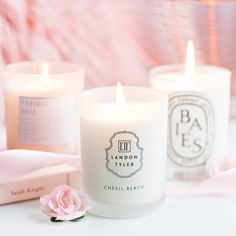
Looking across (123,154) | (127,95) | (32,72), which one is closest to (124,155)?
(123,154)

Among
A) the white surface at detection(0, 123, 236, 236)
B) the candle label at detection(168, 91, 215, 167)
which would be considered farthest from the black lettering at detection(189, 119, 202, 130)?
the white surface at detection(0, 123, 236, 236)

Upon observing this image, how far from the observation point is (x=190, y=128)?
830 mm

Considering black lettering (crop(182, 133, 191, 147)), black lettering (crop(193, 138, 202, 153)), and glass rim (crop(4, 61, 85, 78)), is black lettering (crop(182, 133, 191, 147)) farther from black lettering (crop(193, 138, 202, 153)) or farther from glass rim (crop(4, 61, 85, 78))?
glass rim (crop(4, 61, 85, 78))

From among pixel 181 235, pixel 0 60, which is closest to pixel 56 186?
pixel 181 235

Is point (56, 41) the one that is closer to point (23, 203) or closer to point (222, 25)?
point (222, 25)

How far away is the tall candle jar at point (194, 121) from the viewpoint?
0.82 meters

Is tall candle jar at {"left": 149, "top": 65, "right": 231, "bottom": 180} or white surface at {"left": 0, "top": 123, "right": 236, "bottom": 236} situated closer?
white surface at {"left": 0, "top": 123, "right": 236, "bottom": 236}

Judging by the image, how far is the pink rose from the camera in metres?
0.71

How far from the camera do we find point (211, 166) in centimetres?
Answer: 85

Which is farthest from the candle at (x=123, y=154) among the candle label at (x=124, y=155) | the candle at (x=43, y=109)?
the candle at (x=43, y=109)

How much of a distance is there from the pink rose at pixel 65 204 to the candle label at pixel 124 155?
0.05m

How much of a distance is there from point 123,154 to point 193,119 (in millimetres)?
154

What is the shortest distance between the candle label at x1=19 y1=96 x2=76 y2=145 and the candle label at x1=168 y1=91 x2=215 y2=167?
0.42ft

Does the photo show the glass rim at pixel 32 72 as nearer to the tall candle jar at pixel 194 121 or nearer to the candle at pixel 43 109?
the candle at pixel 43 109
